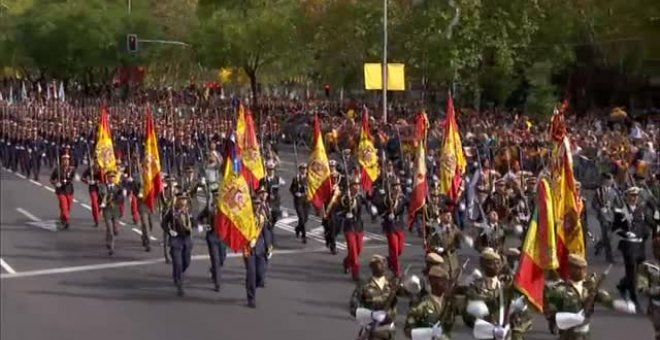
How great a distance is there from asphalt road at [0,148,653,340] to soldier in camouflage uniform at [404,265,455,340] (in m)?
3.11

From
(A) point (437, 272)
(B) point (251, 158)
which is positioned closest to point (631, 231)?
(A) point (437, 272)

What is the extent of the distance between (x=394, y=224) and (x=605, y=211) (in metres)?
3.37

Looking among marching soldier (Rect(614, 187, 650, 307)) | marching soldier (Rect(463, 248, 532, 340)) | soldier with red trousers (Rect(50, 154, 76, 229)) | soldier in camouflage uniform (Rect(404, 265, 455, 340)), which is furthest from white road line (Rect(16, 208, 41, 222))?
soldier in camouflage uniform (Rect(404, 265, 455, 340))

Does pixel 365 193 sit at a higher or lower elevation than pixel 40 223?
higher

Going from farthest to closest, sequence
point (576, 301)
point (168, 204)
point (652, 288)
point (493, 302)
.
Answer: point (168, 204), point (652, 288), point (576, 301), point (493, 302)

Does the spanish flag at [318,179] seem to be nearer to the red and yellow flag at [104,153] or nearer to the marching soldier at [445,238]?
the marching soldier at [445,238]

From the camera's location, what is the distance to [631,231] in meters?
16.3

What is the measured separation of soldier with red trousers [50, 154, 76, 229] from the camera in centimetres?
2381

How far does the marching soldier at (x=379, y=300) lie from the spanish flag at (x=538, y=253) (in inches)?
45.5

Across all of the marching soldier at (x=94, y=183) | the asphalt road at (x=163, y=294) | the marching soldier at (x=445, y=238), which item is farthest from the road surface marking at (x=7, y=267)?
the marching soldier at (x=445, y=238)

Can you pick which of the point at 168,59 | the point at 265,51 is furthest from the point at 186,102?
the point at 168,59

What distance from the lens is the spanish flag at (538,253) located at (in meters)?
10.7

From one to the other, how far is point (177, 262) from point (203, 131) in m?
20.1

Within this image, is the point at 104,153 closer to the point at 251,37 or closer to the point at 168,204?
the point at 168,204
